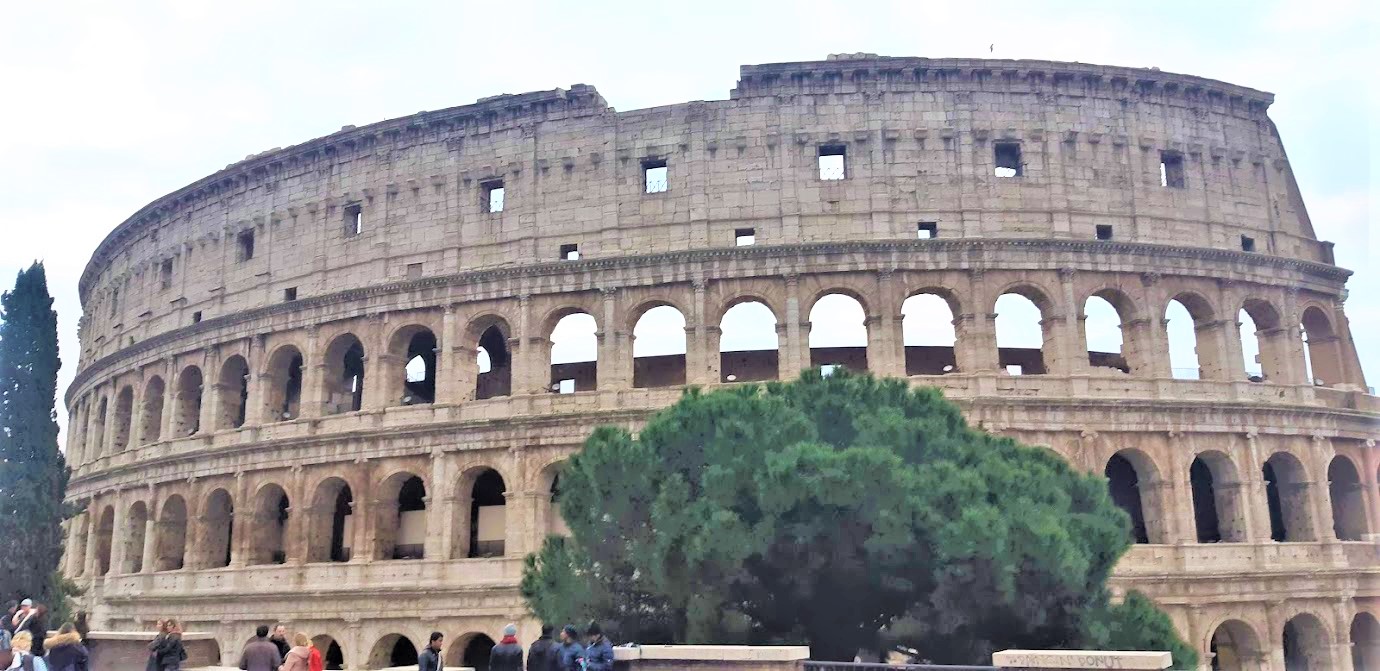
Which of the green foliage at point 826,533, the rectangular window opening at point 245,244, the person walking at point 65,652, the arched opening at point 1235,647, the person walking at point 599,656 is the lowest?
the arched opening at point 1235,647

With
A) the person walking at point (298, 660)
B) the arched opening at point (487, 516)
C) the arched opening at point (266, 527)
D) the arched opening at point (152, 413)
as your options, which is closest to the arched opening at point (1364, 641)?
the arched opening at point (487, 516)

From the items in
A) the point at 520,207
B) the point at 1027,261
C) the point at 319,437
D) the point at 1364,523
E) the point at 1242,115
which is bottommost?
the point at 1364,523

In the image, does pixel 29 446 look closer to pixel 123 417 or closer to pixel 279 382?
pixel 279 382

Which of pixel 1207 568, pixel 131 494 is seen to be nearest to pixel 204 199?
pixel 131 494

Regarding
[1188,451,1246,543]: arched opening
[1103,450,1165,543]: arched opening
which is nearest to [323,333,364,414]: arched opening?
[1103,450,1165,543]: arched opening

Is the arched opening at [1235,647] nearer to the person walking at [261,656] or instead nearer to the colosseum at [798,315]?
the colosseum at [798,315]

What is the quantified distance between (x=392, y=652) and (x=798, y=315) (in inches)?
499

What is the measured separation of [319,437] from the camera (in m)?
27.2

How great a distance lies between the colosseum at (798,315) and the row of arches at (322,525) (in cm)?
8

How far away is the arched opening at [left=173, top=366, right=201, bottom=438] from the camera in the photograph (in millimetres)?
30892

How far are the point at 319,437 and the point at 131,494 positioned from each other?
8244 mm

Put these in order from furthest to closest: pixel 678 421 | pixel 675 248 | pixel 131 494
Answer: pixel 131 494
pixel 675 248
pixel 678 421

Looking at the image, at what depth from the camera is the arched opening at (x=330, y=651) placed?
86.6 feet

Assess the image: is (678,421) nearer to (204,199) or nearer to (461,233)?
(461,233)
